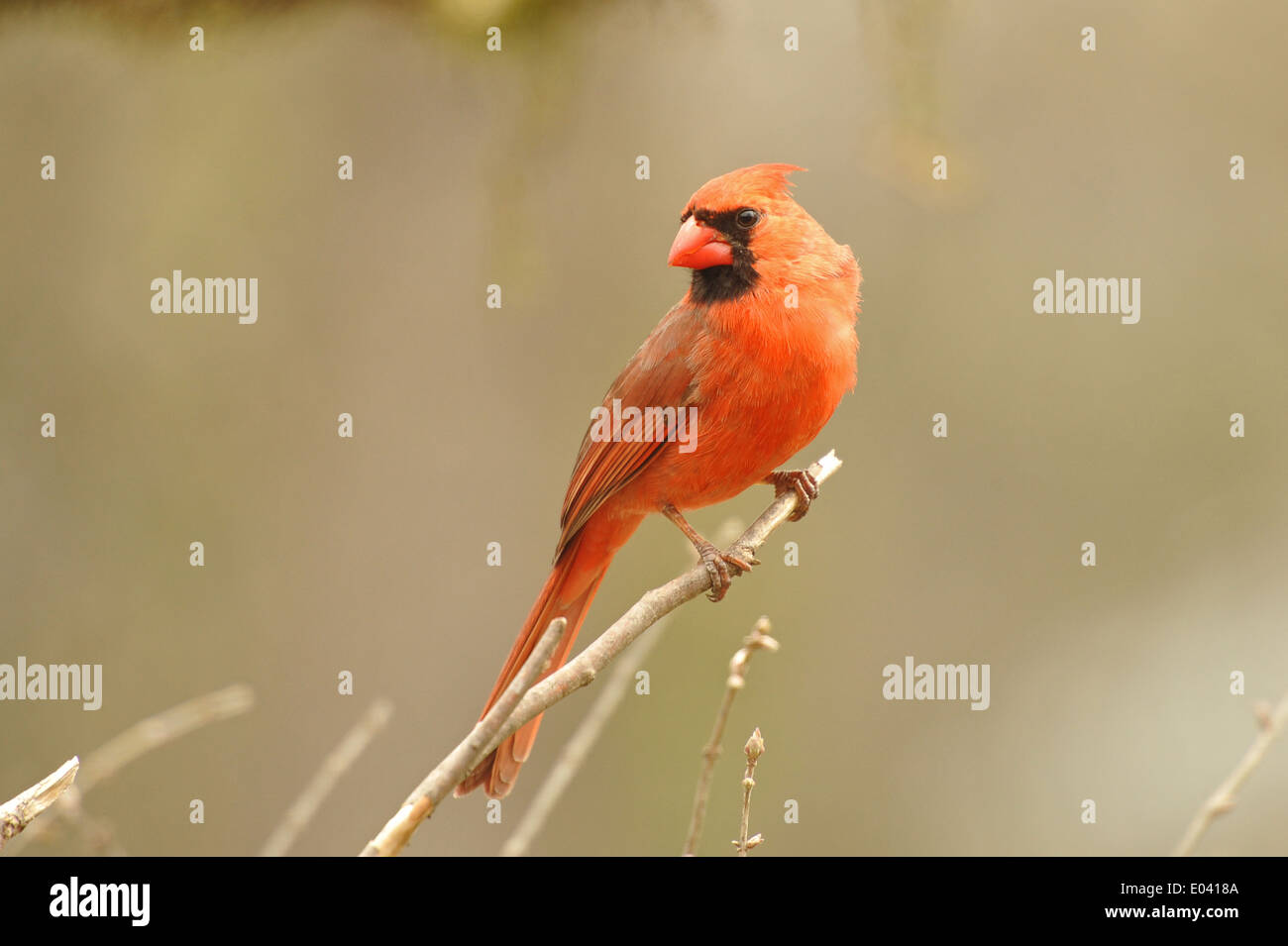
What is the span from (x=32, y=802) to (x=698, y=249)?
174 cm

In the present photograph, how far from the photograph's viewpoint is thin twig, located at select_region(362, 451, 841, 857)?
1.15m

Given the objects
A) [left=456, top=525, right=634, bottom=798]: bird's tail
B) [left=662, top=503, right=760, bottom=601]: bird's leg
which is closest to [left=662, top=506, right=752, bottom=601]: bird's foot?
[left=662, top=503, right=760, bottom=601]: bird's leg

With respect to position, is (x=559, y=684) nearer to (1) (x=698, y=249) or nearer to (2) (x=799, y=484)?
(1) (x=698, y=249)

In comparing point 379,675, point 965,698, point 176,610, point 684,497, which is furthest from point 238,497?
point 965,698

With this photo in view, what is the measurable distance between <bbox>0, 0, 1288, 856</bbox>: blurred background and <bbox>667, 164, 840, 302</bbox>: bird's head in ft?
5.63

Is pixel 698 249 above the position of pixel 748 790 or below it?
above

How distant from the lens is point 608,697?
5.72 ft

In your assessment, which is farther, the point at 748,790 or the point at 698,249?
the point at 698,249

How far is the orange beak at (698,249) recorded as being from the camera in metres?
2.68

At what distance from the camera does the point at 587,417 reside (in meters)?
4.79

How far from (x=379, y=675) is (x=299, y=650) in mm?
345

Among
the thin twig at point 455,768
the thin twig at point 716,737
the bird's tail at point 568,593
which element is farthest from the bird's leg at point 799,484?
the thin twig at point 455,768

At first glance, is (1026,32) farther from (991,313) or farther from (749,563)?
(749,563)

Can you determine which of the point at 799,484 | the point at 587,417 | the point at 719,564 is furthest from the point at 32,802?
the point at 587,417
